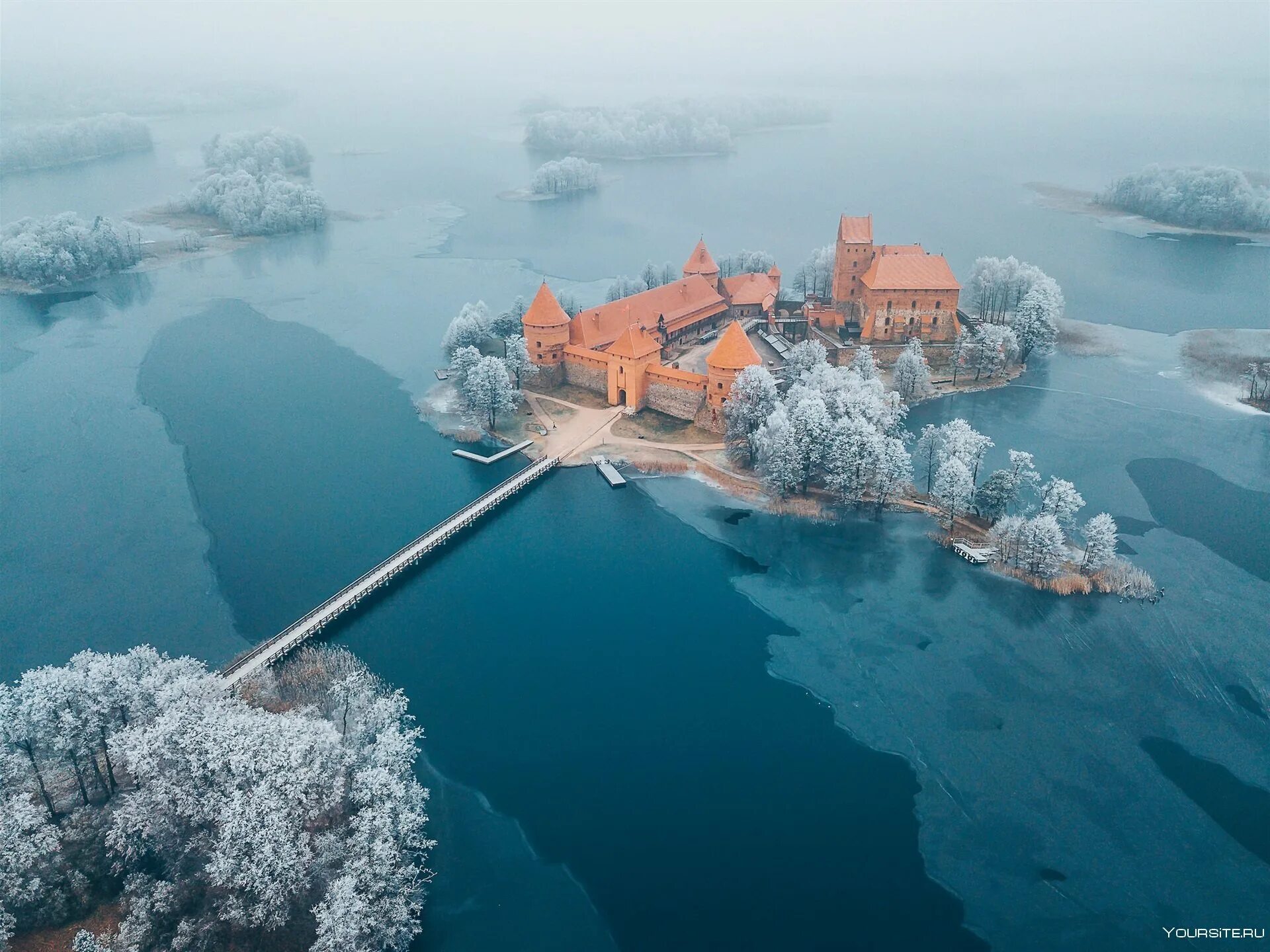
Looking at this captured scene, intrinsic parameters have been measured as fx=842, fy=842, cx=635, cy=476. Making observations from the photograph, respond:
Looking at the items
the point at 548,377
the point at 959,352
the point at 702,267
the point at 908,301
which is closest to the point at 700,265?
the point at 702,267

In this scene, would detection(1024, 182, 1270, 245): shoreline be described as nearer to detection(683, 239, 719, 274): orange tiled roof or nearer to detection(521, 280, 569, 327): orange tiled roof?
detection(683, 239, 719, 274): orange tiled roof

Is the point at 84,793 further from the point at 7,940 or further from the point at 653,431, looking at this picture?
the point at 653,431

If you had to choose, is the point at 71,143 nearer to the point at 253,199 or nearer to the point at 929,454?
the point at 253,199

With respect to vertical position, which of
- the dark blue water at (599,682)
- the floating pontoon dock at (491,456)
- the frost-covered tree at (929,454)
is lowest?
the dark blue water at (599,682)

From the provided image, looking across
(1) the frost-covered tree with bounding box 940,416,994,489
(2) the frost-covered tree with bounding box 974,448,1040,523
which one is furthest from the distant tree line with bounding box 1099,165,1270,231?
(2) the frost-covered tree with bounding box 974,448,1040,523

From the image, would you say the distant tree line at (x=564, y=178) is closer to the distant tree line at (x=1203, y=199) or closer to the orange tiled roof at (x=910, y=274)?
the distant tree line at (x=1203, y=199)

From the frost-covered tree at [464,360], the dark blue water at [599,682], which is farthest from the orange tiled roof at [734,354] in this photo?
the frost-covered tree at [464,360]

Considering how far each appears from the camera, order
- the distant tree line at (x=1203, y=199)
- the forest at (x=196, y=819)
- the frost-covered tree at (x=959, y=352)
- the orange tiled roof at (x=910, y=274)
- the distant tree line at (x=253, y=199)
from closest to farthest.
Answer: the forest at (x=196, y=819), the frost-covered tree at (x=959, y=352), the orange tiled roof at (x=910, y=274), the distant tree line at (x=1203, y=199), the distant tree line at (x=253, y=199)
